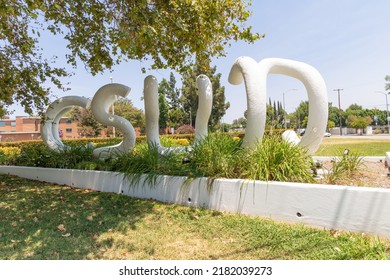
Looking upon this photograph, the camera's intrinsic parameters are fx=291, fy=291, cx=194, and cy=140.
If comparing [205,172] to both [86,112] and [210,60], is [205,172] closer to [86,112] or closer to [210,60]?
[210,60]

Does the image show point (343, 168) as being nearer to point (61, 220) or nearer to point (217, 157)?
point (217, 157)

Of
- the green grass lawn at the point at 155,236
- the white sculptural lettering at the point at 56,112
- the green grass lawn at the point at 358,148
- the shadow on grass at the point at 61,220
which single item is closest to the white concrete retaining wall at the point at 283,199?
the green grass lawn at the point at 155,236

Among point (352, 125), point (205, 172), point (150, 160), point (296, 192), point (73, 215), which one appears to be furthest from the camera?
point (352, 125)

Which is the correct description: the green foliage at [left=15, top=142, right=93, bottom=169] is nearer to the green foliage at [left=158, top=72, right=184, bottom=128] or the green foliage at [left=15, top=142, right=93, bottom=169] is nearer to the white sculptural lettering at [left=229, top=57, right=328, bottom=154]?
the white sculptural lettering at [left=229, top=57, right=328, bottom=154]

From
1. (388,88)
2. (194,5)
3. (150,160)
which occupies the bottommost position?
(150,160)

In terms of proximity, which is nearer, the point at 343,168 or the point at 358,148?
the point at 343,168

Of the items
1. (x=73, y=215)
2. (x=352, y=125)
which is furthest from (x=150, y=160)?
(x=352, y=125)

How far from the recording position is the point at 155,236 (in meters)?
4.34

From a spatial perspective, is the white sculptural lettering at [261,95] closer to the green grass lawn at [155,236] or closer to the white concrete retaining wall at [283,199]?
the white concrete retaining wall at [283,199]

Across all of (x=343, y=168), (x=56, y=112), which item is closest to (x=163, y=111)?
(x=56, y=112)

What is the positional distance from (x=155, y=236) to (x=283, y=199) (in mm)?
2096

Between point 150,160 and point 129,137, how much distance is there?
7.60ft

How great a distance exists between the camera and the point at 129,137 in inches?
344

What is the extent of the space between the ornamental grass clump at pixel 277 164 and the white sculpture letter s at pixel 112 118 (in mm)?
4320
